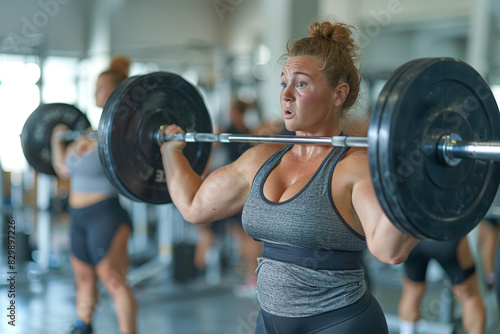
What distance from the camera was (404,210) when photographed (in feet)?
3.63

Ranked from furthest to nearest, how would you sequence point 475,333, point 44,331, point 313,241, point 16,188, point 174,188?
point 16,188 < point 44,331 < point 475,333 < point 174,188 < point 313,241

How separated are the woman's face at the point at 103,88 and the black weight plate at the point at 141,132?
2.72 ft

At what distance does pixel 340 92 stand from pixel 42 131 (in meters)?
2.16

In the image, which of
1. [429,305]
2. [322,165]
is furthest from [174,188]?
[429,305]

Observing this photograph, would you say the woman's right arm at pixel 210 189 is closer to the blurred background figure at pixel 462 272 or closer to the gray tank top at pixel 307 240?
the gray tank top at pixel 307 240

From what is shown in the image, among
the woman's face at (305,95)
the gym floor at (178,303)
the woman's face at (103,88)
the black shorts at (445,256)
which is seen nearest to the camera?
the woman's face at (305,95)

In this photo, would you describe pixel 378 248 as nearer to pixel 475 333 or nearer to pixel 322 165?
pixel 322 165

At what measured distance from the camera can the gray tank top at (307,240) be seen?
1.31 m

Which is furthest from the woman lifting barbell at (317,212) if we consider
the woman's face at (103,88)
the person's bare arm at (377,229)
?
the woman's face at (103,88)

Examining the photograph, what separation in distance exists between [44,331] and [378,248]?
251 centimetres

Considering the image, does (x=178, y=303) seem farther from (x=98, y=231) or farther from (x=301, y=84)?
(x=301, y=84)

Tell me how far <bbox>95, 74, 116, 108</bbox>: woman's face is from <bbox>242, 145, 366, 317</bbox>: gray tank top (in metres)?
1.47

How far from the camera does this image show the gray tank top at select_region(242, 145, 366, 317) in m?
1.31

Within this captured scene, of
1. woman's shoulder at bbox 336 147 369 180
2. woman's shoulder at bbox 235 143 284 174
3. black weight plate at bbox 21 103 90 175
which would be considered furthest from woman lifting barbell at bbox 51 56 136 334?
woman's shoulder at bbox 336 147 369 180
